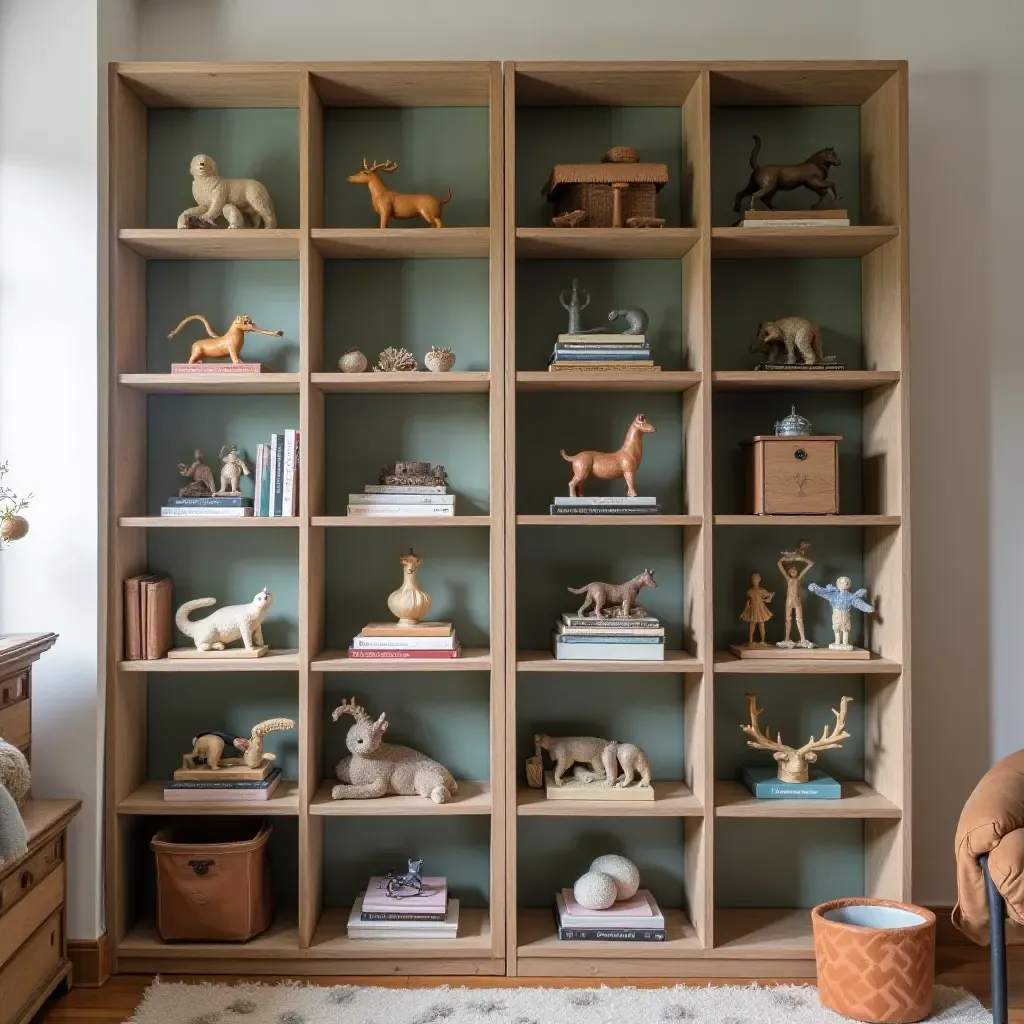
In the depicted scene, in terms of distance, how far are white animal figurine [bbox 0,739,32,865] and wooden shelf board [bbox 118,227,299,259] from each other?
1.29 m

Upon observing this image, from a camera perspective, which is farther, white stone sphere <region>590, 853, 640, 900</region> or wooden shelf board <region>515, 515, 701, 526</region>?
white stone sphere <region>590, 853, 640, 900</region>

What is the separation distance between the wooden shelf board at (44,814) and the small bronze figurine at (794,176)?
2.35 meters

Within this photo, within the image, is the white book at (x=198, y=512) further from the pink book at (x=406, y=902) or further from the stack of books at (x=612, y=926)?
the stack of books at (x=612, y=926)

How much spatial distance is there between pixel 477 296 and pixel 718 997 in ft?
6.39

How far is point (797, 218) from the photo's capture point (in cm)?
257

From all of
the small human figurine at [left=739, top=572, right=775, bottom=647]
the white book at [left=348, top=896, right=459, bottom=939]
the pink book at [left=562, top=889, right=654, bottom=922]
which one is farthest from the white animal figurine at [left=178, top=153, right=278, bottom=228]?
the pink book at [left=562, top=889, right=654, bottom=922]

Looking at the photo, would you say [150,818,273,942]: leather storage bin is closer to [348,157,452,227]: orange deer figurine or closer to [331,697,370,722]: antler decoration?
[331,697,370,722]: antler decoration

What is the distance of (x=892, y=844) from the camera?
257 cm

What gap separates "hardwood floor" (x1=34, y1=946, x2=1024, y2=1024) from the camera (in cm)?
234

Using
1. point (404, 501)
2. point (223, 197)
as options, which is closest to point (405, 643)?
point (404, 501)

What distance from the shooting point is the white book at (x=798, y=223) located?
255cm

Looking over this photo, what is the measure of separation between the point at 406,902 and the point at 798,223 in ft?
6.75

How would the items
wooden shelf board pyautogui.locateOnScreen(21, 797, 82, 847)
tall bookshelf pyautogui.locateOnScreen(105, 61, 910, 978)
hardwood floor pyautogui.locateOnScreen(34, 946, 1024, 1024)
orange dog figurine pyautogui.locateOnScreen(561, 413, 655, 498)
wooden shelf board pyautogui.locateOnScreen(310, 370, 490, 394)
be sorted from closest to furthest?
wooden shelf board pyautogui.locateOnScreen(21, 797, 82, 847) → hardwood floor pyautogui.locateOnScreen(34, 946, 1024, 1024) → wooden shelf board pyautogui.locateOnScreen(310, 370, 490, 394) → orange dog figurine pyautogui.locateOnScreen(561, 413, 655, 498) → tall bookshelf pyautogui.locateOnScreen(105, 61, 910, 978)

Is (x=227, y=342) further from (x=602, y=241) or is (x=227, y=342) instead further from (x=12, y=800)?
(x=12, y=800)
